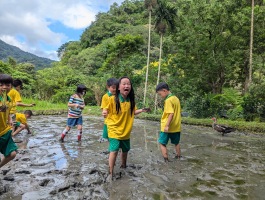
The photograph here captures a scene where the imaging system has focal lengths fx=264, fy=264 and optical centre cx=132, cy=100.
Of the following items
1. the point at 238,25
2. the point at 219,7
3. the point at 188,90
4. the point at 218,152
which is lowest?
the point at 218,152

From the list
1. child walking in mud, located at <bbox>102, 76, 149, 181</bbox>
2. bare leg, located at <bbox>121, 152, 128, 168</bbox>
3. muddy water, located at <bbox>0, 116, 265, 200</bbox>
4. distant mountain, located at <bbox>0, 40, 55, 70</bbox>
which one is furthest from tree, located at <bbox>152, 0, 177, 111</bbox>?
distant mountain, located at <bbox>0, 40, 55, 70</bbox>

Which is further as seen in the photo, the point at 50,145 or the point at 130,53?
the point at 130,53

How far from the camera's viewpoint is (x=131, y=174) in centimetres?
500

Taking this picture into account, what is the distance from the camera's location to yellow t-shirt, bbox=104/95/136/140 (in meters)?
4.64

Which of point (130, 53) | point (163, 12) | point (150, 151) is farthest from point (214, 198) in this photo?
point (130, 53)

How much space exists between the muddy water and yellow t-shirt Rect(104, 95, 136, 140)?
0.79 m

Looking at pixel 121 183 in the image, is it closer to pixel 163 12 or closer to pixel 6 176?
pixel 6 176

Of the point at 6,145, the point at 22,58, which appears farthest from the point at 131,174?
the point at 22,58

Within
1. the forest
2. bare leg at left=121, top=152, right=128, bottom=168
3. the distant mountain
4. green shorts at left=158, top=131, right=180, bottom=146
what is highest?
the distant mountain

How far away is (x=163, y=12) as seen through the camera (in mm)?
20938

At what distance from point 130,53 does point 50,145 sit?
94.1 feet

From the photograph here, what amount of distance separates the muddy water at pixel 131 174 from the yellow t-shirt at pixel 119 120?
0.79 meters

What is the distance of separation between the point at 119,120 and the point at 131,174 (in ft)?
3.71

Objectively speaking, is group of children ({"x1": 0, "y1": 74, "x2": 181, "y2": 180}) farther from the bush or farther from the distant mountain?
the distant mountain
